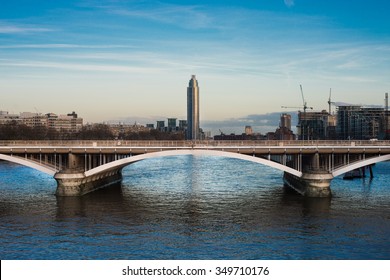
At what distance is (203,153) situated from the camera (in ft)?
191

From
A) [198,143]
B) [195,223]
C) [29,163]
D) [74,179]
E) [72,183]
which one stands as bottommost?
[195,223]

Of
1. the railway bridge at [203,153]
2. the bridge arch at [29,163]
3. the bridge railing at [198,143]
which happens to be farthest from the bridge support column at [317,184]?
the bridge arch at [29,163]

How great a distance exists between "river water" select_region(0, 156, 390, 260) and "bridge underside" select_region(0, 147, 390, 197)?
6.88 ft

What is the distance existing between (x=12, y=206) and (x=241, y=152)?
1001 inches

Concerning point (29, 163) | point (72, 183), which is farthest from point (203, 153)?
point (29, 163)

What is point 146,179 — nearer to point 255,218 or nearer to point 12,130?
point 255,218

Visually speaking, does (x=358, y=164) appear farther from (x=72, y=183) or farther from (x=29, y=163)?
(x=29, y=163)

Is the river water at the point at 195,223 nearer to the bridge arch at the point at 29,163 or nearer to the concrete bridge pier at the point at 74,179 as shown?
the concrete bridge pier at the point at 74,179

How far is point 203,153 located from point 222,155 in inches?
94.9

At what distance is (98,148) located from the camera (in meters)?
60.3

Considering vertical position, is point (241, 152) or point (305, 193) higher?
point (241, 152)

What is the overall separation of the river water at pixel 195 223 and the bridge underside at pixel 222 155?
2.10 metres

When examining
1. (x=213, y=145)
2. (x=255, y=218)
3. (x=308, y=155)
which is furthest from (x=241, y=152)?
(x=255, y=218)
